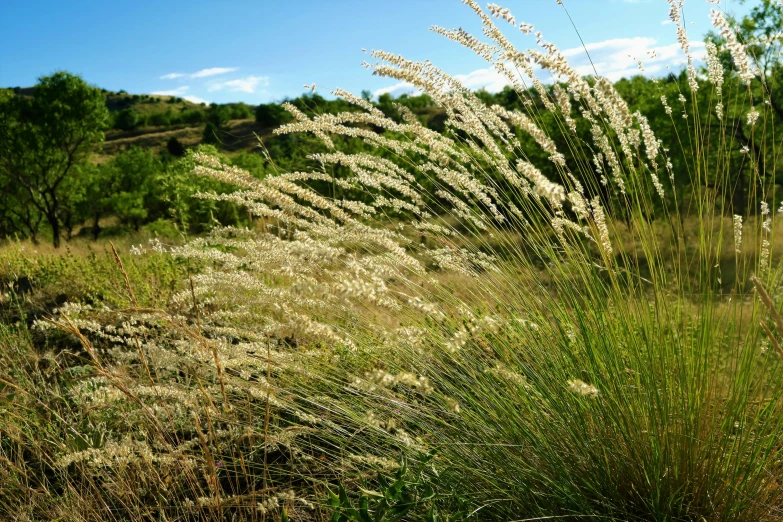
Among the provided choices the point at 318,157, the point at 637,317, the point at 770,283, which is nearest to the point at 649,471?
the point at 637,317

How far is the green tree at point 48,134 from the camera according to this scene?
26953mm

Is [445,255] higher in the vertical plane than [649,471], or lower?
higher

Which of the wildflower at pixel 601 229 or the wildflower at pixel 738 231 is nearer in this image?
the wildflower at pixel 601 229

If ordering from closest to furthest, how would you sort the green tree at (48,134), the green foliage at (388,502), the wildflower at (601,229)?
1. the green foliage at (388,502)
2. the wildflower at (601,229)
3. the green tree at (48,134)

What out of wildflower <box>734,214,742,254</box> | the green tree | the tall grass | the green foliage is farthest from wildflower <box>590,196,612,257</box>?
the green tree

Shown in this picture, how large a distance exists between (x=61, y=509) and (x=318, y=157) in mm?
2068

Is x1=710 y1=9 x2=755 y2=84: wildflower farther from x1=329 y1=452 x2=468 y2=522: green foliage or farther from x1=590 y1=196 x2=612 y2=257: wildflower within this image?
x1=329 y1=452 x2=468 y2=522: green foliage

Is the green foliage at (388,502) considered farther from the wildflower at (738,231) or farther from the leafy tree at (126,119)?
the leafy tree at (126,119)

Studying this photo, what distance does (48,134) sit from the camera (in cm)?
2706

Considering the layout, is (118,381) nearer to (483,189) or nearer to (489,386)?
(489,386)

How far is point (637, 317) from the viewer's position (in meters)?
2.30

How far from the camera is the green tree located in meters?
27.0

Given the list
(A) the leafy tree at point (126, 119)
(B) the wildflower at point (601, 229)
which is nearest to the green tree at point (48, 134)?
(B) the wildflower at point (601, 229)

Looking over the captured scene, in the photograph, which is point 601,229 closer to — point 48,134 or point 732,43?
point 732,43
